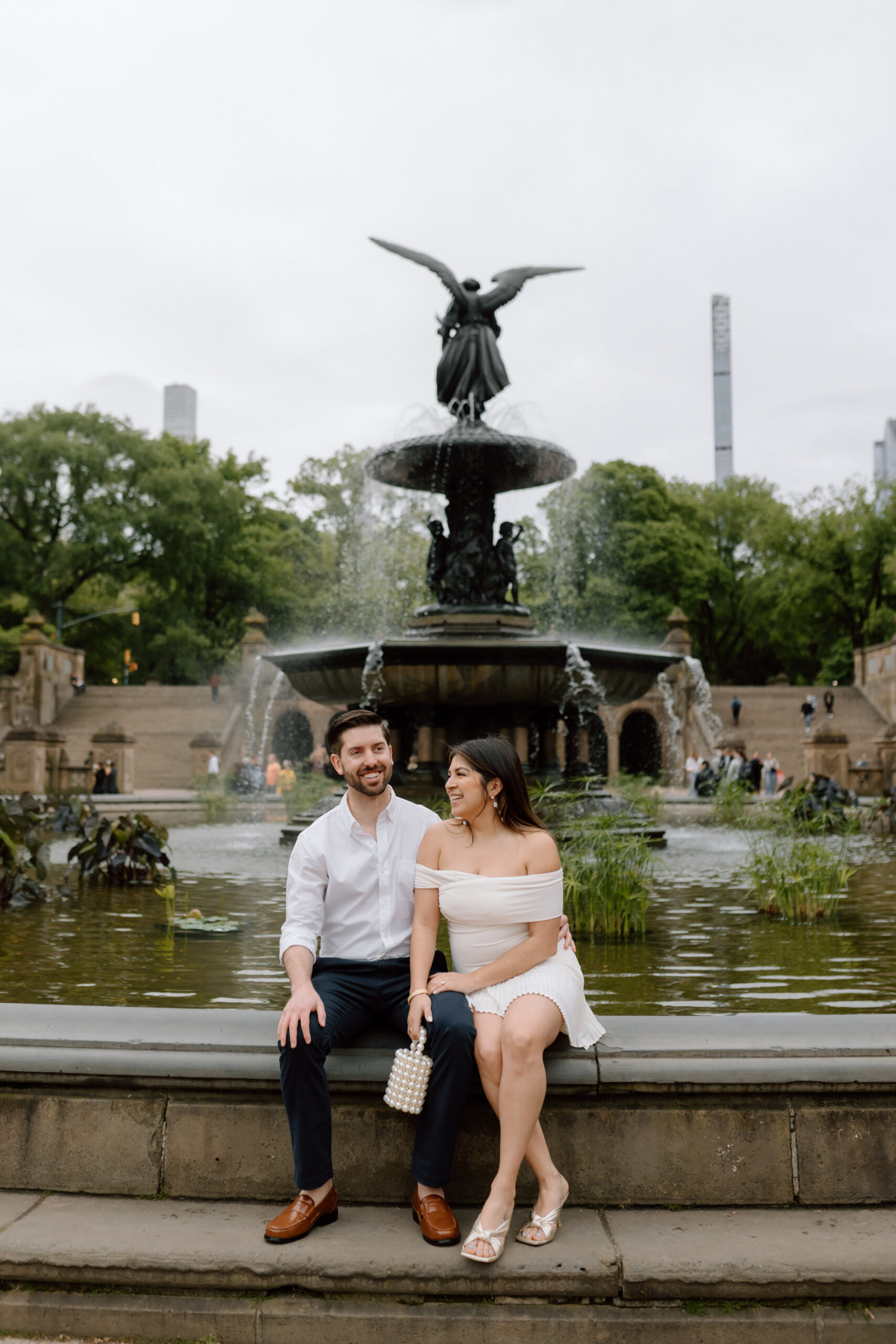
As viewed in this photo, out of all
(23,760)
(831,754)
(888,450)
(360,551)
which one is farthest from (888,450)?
(23,760)

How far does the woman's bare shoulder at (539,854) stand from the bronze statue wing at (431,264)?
10570 millimetres

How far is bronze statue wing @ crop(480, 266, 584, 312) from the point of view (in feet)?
41.4

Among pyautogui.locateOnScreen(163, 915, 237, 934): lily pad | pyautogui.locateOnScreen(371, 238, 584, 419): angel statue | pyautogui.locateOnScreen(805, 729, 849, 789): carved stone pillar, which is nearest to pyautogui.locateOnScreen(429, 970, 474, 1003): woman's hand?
pyautogui.locateOnScreen(163, 915, 237, 934): lily pad

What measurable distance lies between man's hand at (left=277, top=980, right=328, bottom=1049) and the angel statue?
10.6m

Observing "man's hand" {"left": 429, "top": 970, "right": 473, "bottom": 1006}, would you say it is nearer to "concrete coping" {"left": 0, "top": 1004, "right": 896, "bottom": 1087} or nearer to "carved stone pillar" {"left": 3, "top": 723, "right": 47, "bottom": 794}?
"concrete coping" {"left": 0, "top": 1004, "right": 896, "bottom": 1087}

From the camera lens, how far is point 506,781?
126 inches

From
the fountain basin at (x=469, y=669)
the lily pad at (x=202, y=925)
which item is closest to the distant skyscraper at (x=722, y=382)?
the fountain basin at (x=469, y=669)

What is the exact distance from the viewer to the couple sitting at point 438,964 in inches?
110

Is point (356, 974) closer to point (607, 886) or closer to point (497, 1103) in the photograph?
point (497, 1103)

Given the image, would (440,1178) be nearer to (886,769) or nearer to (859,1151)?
(859,1151)

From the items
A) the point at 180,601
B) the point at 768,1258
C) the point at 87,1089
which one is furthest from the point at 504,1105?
the point at 180,601

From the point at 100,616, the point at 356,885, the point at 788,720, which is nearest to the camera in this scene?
the point at 356,885

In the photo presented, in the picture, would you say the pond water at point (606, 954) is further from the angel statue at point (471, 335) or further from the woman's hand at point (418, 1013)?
the angel statue at point (471, 335)

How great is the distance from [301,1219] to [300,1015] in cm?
47
